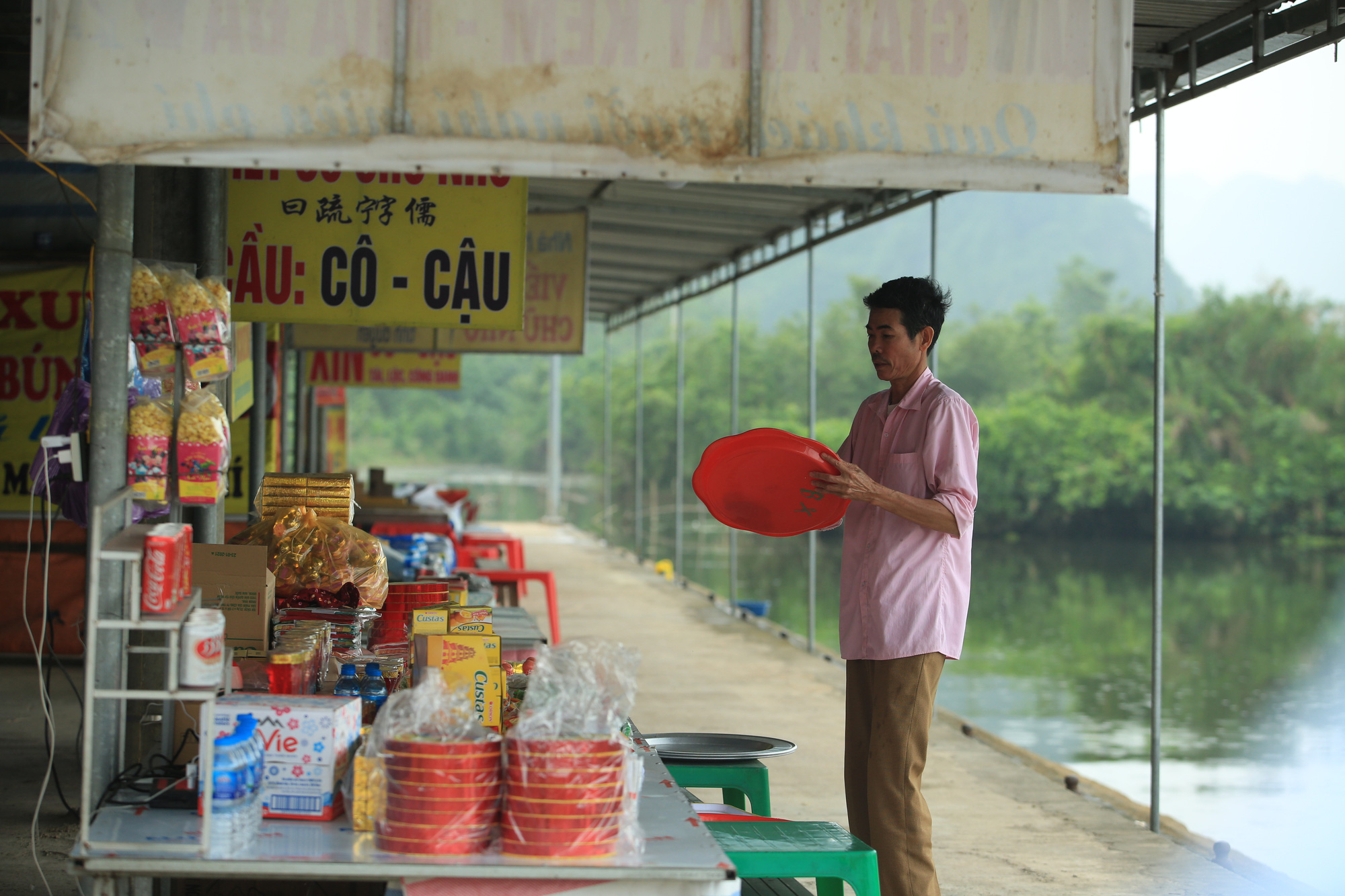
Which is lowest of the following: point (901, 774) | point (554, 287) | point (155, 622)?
point (901, 774)

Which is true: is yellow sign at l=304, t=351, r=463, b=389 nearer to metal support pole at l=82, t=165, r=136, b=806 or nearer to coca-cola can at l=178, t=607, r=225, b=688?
metal support pole at l=82, t=165, r=136, b=806

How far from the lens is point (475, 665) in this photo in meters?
2.93

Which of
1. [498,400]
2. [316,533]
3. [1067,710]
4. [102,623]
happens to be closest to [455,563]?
[316,533]

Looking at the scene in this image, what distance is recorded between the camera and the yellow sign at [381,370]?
11.9 meters

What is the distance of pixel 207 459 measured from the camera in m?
3.00

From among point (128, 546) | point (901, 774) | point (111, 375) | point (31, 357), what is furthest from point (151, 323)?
point (31, 357)

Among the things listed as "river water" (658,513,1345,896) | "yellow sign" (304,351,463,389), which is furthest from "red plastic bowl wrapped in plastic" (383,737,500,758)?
"yellow sign" (304,351,463,389)

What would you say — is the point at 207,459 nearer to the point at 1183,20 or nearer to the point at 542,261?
the point at 1183,20

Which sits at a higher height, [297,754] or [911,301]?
[911,301]

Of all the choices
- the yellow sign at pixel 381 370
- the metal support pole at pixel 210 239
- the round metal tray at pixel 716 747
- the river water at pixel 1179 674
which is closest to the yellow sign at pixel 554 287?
the yellow sign at pixel 381 370

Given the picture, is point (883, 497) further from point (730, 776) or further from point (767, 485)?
point (730, 776)

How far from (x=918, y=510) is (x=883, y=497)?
0.11 metres

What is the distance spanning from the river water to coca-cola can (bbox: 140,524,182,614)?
589 cm

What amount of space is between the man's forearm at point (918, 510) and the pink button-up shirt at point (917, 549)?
0.02 m
